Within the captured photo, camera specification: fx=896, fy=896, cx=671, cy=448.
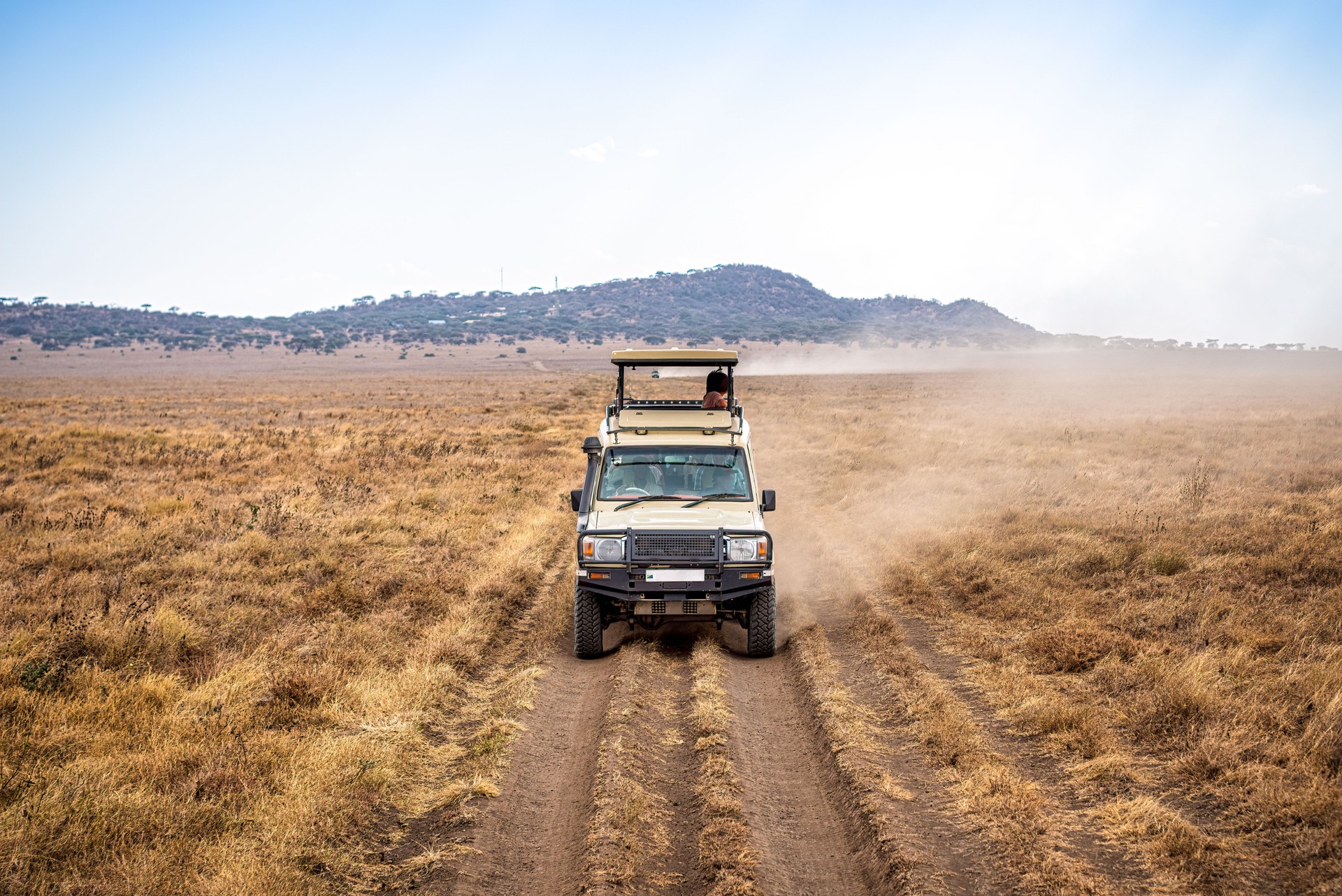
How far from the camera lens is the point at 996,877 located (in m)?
5.09

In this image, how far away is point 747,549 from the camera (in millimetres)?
9109

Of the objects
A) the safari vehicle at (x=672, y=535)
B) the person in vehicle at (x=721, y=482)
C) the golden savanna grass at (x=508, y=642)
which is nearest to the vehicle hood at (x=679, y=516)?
the safari vehicle at (x=672, y=535)

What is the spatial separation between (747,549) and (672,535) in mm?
786

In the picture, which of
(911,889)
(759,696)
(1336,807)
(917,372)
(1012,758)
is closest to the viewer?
(911,889)

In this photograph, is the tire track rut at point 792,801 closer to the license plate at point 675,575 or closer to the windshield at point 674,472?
the license plate at point 675,575

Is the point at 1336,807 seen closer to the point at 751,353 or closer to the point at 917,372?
the point at 917,372

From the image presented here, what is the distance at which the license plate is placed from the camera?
8977mm

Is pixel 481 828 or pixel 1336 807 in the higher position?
pixel 1336 807

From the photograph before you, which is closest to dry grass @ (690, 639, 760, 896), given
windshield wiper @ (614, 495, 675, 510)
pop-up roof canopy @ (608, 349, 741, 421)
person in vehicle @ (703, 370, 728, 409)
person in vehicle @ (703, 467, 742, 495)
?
windshield wiper @ (614, 495, 675, 510)

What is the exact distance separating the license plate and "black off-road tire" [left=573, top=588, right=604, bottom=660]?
723mm

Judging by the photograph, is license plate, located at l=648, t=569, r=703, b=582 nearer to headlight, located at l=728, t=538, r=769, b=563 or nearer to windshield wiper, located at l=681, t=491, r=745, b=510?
headlight, located at l=728, t=538, r=769, b=563

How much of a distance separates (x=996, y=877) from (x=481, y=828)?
3135 millimetres

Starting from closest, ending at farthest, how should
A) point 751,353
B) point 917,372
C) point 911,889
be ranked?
point 911,889 → point 917,372 → point 751,353

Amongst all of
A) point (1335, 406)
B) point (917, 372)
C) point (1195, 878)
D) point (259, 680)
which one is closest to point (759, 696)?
point (1195, 878)
